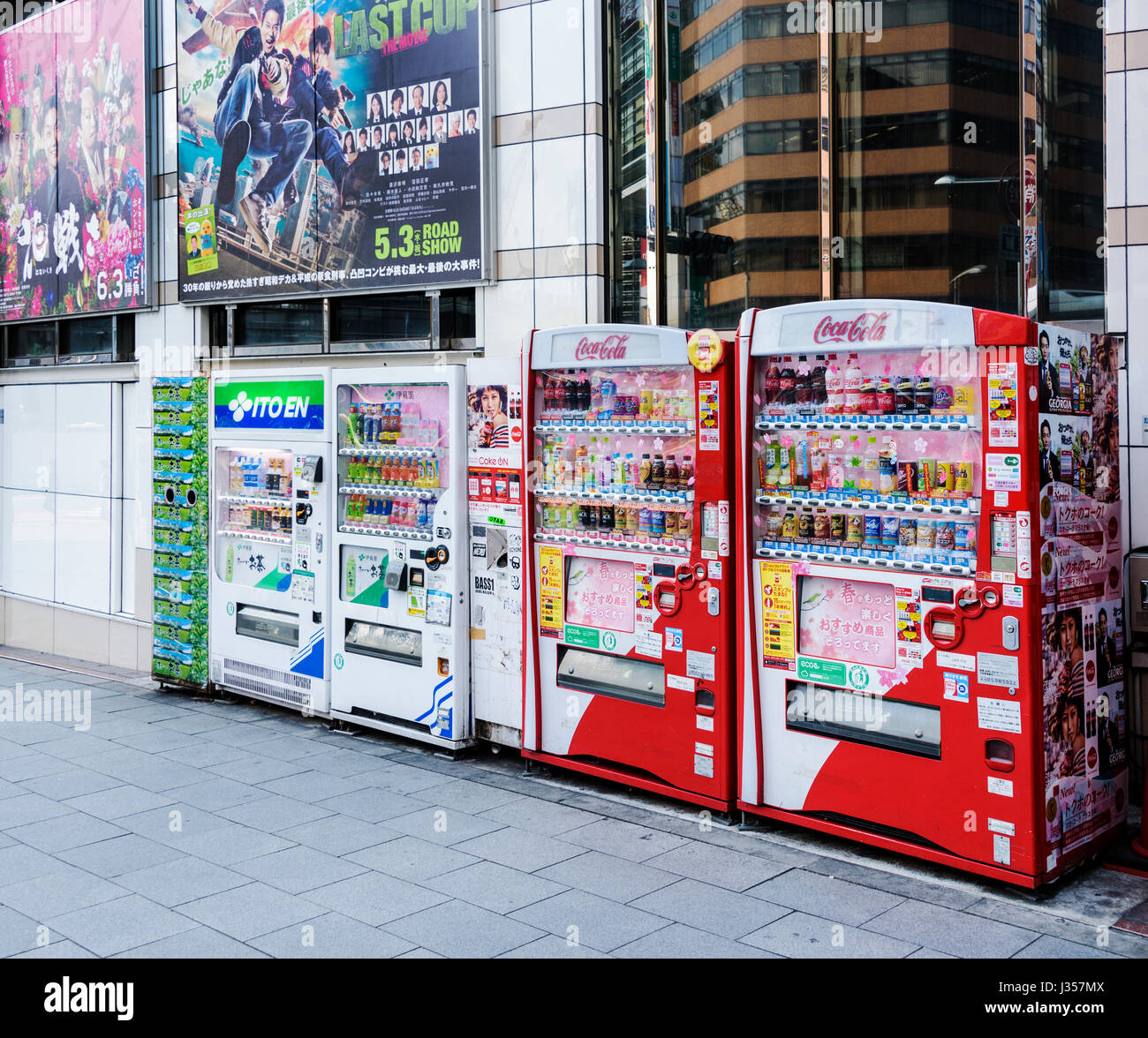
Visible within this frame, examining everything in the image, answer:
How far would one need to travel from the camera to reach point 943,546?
211 inches

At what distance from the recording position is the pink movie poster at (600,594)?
6656 millimetres

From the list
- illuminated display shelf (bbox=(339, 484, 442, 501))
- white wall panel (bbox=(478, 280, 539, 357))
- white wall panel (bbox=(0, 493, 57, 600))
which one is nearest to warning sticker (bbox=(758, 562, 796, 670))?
illuminated display shelf (bbox=(339, 484, 442, 501))

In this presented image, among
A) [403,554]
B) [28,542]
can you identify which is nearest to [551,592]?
[403,554]

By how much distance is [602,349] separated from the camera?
6.57 metres

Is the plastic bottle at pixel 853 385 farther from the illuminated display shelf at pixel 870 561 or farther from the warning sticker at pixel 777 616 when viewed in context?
the warning sticker at pixel 777 616

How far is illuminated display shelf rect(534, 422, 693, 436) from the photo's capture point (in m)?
6.34

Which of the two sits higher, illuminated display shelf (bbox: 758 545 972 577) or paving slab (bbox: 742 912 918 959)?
illuminated display shelf (bbox: 758 545 972 577)

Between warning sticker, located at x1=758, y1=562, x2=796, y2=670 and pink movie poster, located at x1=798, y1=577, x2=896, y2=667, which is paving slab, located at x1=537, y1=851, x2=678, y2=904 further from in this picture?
pink movie poster, located at x1=798, y1=577, x2=896, y2=667

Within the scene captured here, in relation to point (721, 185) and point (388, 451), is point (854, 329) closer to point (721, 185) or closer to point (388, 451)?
point (721, 185)

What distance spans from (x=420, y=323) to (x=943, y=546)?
5.20 meters

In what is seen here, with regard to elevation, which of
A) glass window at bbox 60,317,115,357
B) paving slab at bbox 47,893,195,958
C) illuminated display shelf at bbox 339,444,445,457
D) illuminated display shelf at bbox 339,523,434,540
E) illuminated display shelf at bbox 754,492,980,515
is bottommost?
paving slab at bbox 47,893,195,958

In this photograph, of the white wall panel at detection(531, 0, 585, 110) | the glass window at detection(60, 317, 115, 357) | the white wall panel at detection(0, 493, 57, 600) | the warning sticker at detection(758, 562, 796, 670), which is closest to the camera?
the warning sticker at detection(758, 562, 796, 670)

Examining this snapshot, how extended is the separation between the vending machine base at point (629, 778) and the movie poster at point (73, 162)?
22.5ft

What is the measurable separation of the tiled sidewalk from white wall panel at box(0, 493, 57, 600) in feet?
17.3
